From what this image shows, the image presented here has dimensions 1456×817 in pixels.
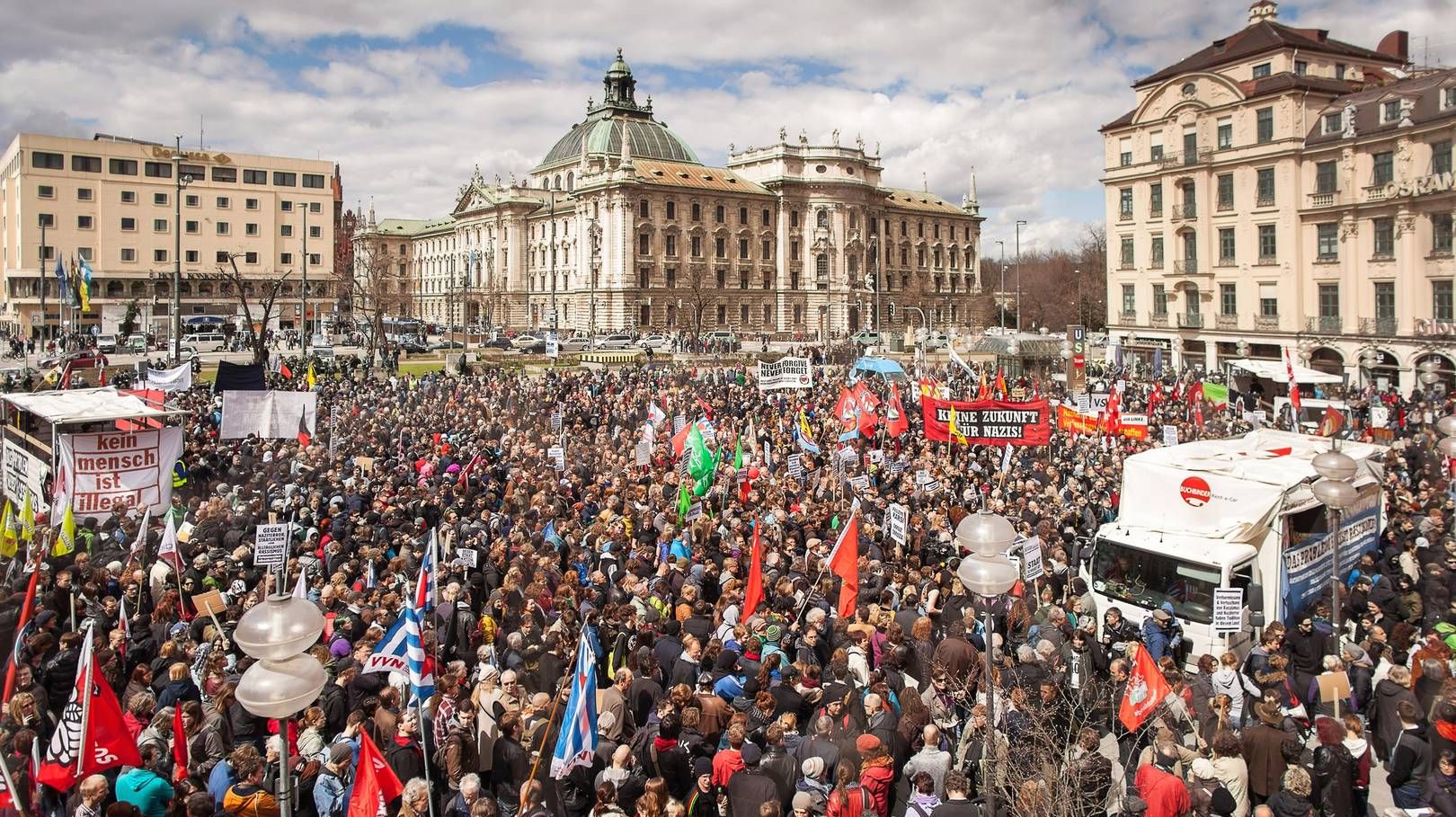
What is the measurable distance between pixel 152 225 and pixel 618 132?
135 ft

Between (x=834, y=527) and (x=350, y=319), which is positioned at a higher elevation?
(x=350, y=319)

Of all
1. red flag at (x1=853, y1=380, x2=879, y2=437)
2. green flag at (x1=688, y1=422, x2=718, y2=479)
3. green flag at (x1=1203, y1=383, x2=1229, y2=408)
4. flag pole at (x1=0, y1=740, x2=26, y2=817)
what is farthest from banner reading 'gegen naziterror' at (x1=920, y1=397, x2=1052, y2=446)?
flag pole at (x1=0, y1=740, x2=26, y2=817)

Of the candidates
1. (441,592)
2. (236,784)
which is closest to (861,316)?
(441,592)

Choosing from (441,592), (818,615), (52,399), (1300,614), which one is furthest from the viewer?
(52,399)

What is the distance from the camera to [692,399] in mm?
30531

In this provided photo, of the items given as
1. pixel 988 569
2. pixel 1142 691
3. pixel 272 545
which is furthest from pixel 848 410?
pixel 988 569

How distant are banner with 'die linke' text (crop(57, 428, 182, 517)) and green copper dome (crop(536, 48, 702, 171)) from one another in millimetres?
80910

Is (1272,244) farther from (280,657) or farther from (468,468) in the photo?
(280,657)

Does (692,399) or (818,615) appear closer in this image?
(818,615)

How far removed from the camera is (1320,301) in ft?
139

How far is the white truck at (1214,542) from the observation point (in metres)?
11.8

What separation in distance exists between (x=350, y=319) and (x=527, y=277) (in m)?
21.9

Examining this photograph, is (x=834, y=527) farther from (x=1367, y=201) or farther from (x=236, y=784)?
(x=1367, y=201)

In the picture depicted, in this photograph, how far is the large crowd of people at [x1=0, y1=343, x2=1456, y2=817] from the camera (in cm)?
719
